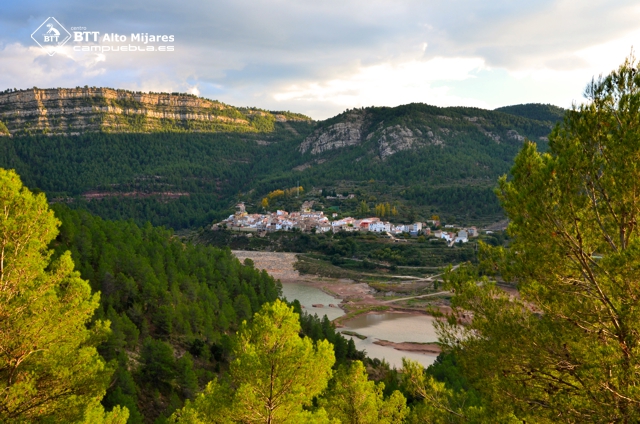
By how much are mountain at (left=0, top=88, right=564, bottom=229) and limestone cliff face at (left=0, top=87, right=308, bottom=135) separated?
0.30 meters

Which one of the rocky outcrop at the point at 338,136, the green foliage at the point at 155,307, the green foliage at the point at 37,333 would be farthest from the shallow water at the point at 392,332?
the rocky outcrop at the point at 338,136

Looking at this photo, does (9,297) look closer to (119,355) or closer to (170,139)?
(119,355)

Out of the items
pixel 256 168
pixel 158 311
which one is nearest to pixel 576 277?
pixel 158 311

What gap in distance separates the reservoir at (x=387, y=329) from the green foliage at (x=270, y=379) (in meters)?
18.5

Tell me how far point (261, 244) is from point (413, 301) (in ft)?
92.9

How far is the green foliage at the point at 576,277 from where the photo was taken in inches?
175

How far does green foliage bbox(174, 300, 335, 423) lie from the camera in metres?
5.82

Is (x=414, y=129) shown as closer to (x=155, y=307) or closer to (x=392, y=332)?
(x=392, y=332)

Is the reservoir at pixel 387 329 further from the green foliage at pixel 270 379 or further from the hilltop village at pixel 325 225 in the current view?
the hilltop village at pixel 325 225

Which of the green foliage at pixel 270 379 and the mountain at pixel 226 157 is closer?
the green foliage at pixel 270 379

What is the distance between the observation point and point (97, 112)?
372 feet

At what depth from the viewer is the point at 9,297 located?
592 cm

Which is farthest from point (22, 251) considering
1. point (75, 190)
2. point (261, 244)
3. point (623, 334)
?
point (75, 190)

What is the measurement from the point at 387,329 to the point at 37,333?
89.4 feet
